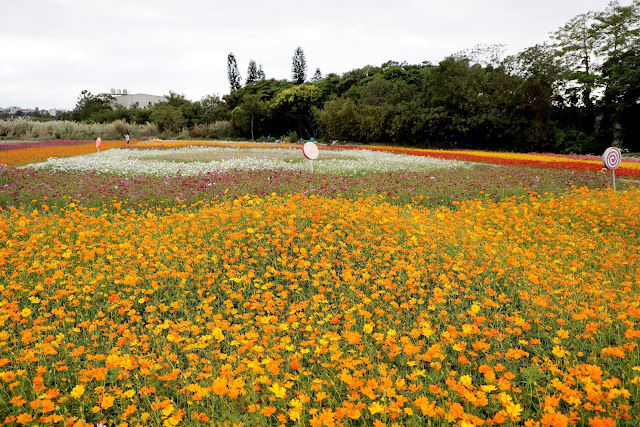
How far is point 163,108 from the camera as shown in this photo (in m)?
45.1

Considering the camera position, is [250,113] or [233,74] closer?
[250,113]

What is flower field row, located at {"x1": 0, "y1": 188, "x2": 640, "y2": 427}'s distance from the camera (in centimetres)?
223

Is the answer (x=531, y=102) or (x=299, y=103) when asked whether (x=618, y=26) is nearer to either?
(x=531, y=102)

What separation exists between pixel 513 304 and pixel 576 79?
1135 inches

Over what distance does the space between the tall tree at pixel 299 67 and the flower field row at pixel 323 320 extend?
185 ft

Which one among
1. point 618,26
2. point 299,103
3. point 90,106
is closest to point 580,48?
point 618,26

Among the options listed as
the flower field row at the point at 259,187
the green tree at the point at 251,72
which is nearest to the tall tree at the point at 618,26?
the flower field row at the point at 259,187

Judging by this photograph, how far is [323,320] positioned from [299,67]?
61221 mm

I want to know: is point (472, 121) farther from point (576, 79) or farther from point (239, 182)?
point (239, 182)

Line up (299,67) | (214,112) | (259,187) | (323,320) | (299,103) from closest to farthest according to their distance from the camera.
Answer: (323,320), (259,187), (299,103), (214,112), (299,67)

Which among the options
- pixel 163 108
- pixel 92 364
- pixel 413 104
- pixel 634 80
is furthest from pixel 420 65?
pixel 92 364

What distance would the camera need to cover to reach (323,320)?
2.99 m

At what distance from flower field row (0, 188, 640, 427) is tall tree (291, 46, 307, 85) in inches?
2222

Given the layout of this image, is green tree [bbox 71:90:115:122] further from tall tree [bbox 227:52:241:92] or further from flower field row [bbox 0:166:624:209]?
flower field row [bbox 0:166:624:209]
